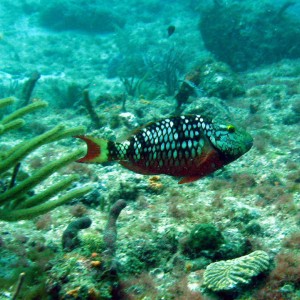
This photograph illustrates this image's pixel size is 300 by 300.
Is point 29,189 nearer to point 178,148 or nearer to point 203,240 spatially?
point 178,148

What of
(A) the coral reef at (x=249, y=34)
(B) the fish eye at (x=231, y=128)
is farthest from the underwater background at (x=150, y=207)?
(A) the coral reef at (x=249, y=34)

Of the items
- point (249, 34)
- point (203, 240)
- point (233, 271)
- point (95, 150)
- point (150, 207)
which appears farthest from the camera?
point (249, 34)

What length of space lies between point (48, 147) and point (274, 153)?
18.1ft

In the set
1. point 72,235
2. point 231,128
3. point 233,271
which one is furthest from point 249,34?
point 72,235

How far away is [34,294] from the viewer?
9.89ft

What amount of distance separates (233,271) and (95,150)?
205 centimetres

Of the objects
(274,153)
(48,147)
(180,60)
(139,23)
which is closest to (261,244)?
(274,153)

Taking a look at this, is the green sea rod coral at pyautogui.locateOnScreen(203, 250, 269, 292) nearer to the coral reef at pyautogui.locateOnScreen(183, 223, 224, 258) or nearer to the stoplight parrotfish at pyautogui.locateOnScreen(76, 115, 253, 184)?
the coral reef at pyautogui.locateOnScreen(183, 223, 224, 258)

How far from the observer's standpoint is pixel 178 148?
9.24 ft

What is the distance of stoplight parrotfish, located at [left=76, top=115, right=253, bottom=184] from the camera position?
2.80m

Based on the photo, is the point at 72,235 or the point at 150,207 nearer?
the point at 72,235

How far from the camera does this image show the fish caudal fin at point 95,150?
273 cm

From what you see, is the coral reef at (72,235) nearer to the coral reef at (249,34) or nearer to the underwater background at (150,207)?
the underwater background at (150,207)

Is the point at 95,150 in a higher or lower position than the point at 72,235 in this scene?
higher
